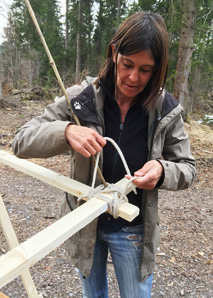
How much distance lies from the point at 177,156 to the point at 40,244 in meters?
0.77

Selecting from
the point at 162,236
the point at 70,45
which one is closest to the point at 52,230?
the point at 162,236

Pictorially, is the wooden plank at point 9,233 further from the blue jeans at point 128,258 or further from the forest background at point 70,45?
the forest background at point 70,45

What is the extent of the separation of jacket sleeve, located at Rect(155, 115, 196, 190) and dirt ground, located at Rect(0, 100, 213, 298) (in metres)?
1.49

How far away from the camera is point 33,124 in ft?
3.61

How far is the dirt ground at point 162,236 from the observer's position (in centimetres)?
212

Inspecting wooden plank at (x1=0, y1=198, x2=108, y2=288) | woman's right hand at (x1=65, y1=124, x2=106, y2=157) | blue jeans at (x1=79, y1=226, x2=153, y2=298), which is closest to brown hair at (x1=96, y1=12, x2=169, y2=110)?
woman's right hand at (x1=65, y1=124, x2=106, y2=157)

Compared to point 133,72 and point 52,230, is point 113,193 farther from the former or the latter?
point 133,72

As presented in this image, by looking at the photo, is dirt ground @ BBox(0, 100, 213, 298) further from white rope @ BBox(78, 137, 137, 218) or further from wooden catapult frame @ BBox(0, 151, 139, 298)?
white rope @ BBox(78, 137, 137, 218)

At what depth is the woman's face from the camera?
96 cm

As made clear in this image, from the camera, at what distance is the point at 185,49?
585 cm

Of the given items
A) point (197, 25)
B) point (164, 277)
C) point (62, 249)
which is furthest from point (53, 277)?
point (197, 25)

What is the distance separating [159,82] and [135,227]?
2.39ft

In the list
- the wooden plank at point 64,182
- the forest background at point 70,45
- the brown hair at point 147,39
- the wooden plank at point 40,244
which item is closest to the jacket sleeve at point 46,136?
the wooden plank at point 64,182

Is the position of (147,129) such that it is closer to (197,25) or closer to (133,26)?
(133,26)
